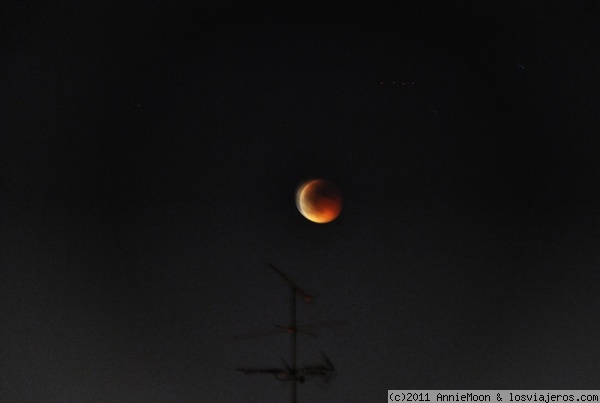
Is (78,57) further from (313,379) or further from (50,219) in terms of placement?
(313,379)

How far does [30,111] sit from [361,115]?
45.7 inches

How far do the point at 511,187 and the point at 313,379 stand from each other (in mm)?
973

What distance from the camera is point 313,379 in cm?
310

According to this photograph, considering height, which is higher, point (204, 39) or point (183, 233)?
point (204, 39)

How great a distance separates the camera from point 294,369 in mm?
3084

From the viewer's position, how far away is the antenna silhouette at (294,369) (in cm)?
308

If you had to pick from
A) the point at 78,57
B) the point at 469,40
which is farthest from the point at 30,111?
the point at 469,40

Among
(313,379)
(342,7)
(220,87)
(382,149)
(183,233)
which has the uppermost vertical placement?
(342,7)

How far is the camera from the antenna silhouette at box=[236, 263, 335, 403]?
308 centimetres

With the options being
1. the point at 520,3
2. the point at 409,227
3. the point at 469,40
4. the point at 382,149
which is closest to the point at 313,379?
the point at 409,227

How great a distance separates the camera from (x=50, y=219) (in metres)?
3.06

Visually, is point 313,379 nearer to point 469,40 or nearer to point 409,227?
point 409,227

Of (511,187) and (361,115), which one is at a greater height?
(361,115)

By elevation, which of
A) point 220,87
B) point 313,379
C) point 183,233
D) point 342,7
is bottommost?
point 313,379
